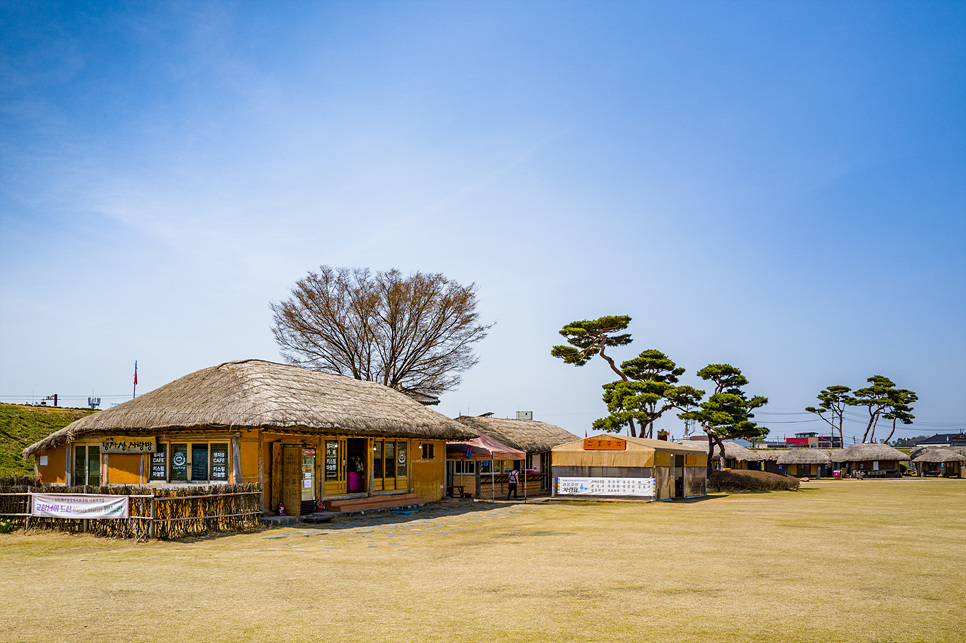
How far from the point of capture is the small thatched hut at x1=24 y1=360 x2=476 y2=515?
2202 centimetres

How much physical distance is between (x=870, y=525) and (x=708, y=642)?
51.3ft

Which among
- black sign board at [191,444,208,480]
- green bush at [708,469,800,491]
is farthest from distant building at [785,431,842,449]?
black sign board at [191,444,208,480]

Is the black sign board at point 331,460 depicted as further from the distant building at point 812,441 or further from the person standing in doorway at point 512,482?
the distant building at point 812,441

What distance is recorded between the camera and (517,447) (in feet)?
123

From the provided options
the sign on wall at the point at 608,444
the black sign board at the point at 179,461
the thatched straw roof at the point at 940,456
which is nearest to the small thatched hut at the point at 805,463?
the thatched straw roof at the point at 940,456

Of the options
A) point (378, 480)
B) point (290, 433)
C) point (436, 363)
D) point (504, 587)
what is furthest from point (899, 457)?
point (504, 587)

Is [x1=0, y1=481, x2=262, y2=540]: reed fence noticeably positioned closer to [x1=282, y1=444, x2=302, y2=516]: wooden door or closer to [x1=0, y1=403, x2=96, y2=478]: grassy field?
[x1=282, y1=444, x2=302, y2=516]: wooden door

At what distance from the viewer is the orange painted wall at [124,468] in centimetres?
2400

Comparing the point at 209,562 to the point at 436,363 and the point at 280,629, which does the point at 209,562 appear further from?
the point at 436,363

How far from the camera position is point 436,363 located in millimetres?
42875

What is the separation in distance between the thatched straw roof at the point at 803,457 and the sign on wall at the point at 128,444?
60.2 m

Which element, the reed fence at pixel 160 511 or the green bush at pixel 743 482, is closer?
the reed fence at pixel 160 511

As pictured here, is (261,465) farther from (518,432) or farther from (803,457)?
(803,457)

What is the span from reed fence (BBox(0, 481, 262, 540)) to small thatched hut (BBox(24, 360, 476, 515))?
2121 mm
